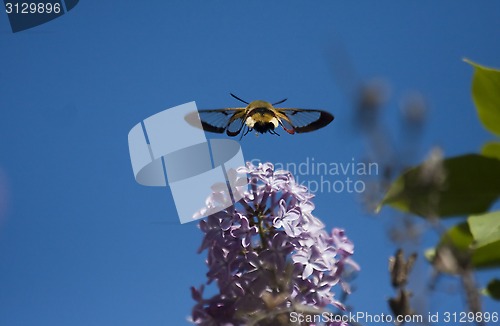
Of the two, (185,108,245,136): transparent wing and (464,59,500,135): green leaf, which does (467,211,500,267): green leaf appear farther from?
(185,108,245,136): transparent wing

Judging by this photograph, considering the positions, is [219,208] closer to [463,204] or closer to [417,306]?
[463,204]

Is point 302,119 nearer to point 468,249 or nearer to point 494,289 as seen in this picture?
point 494,289

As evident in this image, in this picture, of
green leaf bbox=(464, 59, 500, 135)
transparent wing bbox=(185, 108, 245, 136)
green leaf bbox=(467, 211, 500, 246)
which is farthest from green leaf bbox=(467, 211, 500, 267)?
transparent wing bbox=(185, 108, 245, 136)

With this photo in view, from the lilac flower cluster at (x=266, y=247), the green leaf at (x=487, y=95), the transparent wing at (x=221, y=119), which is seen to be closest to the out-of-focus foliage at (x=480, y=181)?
the green leaf at (x=487, y=95)

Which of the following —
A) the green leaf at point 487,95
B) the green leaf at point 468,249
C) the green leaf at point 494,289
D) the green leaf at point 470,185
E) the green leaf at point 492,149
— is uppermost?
the green leaf at point 487,95

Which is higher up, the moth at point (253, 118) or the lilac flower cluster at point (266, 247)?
the moth at point (253, 118)

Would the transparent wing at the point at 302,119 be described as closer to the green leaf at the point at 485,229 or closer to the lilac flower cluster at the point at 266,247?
the lilac flower cluster at the point at 266,247
